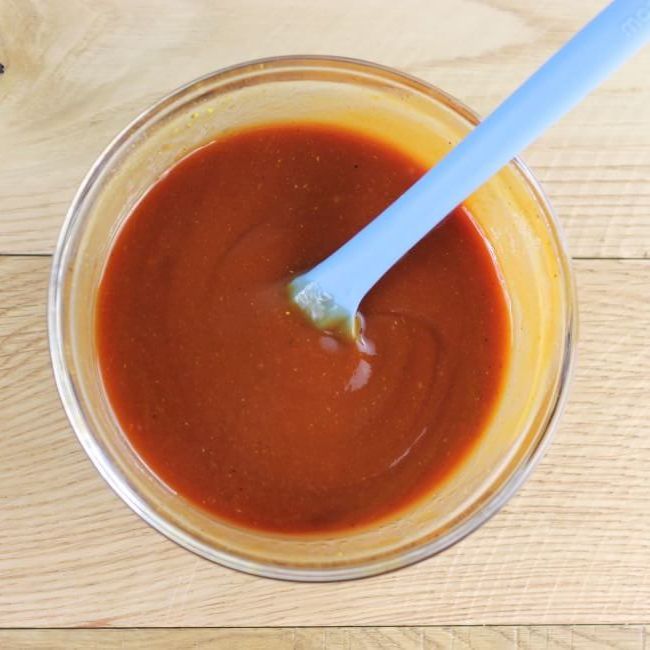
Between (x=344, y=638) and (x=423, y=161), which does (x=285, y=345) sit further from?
(x=344, y=638)

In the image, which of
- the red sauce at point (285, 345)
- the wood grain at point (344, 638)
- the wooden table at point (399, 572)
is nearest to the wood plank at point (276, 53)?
the wooden table at point (399, 572)

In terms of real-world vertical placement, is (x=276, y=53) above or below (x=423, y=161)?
above

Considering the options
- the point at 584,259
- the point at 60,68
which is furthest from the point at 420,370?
the point at 60,68

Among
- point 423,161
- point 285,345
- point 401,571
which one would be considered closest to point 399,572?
point 401,571

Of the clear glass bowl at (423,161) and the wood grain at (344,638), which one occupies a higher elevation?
the clear glass bowl at (423,161)

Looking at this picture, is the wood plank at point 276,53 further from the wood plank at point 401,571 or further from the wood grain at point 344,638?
the wood grain at point 344,638

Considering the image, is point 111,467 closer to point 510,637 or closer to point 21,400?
point 21,400


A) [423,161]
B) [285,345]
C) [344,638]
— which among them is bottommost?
[344,638]
